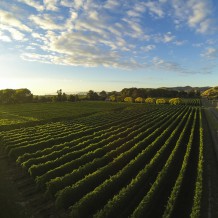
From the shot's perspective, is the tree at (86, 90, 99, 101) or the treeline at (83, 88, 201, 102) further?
the tree at (86, 90, 99, 101)

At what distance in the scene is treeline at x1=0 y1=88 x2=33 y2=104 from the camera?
367 feet

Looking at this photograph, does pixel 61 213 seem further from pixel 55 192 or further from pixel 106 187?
pixel 106 187

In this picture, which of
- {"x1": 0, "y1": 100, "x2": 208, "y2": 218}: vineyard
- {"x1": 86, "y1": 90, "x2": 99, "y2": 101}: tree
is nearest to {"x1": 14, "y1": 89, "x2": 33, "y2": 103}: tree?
{"x1": 86, "y1": 90, "x2": 99, "y2": 101}: tree

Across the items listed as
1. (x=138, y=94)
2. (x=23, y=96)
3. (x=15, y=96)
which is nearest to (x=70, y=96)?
(x=23, y=96)

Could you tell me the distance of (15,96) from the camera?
115 meters

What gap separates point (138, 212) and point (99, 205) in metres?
2.87

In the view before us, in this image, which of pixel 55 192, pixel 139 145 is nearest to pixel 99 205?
pixel 55 192

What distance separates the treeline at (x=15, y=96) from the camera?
367ft

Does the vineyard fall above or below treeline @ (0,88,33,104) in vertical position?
below

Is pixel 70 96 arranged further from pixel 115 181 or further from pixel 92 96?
pixel 115 181

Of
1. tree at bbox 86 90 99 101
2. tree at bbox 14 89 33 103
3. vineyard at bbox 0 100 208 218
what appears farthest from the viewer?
tree at bbox 86 90 99 101

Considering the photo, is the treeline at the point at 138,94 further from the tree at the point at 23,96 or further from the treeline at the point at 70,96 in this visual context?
the tree at the point at 23,96

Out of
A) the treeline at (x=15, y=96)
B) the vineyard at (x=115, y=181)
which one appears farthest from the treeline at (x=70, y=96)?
the vineyard at (x=115, y=181)

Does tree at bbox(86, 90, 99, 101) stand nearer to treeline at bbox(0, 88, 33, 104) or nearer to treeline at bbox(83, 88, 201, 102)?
treeline at bbox(83, 88, 201, 102)
